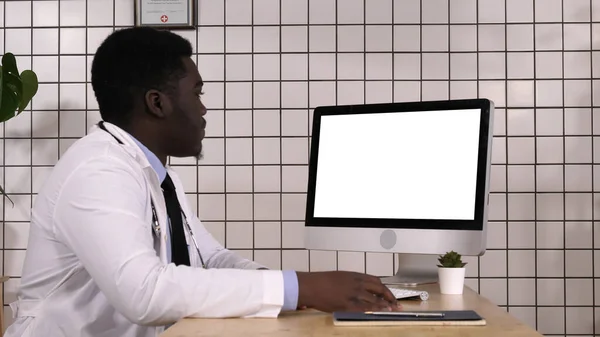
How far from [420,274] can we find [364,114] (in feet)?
1.68

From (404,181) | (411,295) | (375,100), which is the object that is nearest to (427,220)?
(404,181)

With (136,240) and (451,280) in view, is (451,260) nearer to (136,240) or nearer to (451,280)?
(451,280)

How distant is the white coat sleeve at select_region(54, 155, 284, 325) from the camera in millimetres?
1557

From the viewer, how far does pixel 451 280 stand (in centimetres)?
210

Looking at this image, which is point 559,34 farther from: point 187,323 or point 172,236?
point 187,323

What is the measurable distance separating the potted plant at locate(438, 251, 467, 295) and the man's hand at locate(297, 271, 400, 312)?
1.52 feet

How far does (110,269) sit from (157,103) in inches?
20.8

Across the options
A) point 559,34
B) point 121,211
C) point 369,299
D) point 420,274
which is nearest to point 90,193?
point 121,211

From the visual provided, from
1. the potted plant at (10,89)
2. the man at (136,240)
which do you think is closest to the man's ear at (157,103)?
the man at (136,240)

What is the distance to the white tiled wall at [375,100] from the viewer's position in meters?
3.22

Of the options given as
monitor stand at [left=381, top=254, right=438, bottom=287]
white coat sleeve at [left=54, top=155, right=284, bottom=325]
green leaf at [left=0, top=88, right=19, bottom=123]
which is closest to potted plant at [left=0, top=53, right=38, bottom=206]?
green leaf at [left=0, top=88, right=19, bottom=123]

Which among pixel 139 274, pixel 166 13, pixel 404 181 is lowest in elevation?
pixel 139 274

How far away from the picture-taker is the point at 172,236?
1.98 metres

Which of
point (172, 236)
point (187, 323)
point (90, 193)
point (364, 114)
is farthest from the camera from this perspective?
point (364, 114)
